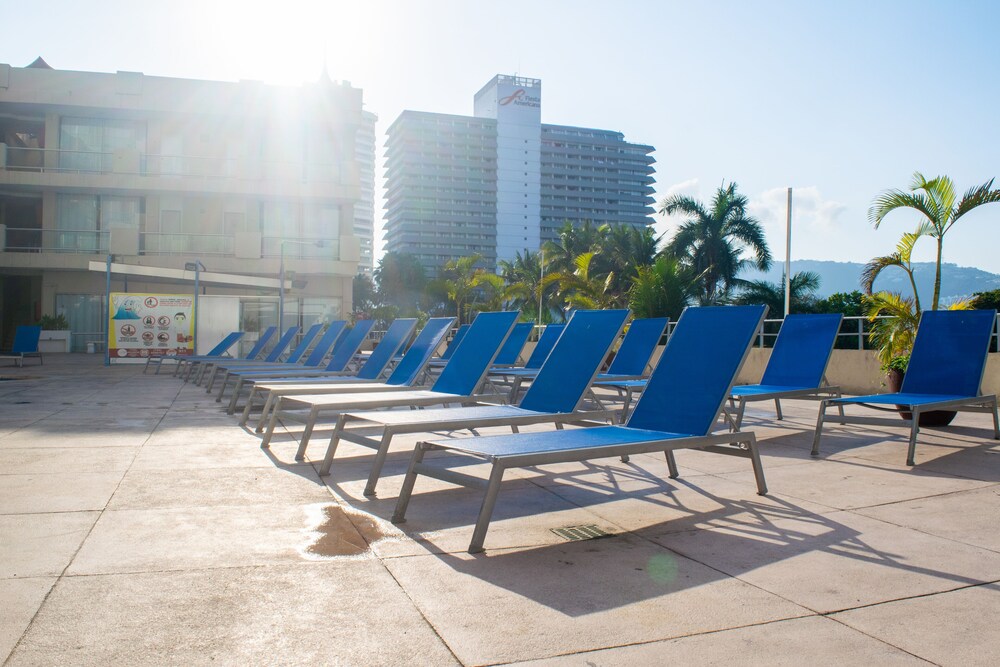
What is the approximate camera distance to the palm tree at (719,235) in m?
35.6

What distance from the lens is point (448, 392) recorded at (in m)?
6.53

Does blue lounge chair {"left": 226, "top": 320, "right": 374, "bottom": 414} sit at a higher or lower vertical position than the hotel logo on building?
lower

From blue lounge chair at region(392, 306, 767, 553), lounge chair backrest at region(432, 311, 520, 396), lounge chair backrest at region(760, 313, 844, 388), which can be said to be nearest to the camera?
blue lounge chair at region(392, 306, 767, 553)

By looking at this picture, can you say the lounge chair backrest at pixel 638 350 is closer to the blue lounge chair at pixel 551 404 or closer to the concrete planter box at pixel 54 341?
the blue lounge chair at pixel 551 404

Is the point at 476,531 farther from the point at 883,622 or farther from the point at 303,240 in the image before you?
the point at 303,240

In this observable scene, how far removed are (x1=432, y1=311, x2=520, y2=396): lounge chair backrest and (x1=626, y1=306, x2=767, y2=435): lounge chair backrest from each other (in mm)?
1788

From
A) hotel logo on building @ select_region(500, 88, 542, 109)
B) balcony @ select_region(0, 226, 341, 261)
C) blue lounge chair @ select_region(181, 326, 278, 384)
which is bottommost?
blue lounge chair @ select_region(181, 326, 278, 384)

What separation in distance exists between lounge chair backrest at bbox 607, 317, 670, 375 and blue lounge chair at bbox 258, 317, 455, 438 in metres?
2.47

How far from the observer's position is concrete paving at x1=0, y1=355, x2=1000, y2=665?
2.34m

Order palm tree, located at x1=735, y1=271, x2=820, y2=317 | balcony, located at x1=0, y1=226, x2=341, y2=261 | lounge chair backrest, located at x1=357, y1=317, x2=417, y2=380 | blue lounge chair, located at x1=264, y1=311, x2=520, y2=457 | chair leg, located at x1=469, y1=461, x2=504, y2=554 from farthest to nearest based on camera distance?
palm tree, located at x1=735, y1=271, x2=820, y2=317
balcony, located at x1=0, y1=226, x2=341, y2=261
lounge chair backrest, located at x1=357, y1=317, x2=417, y2=380
blue lounge chair, located at x1=264, y1=311, x2=520, y2=457
chair leg, located at x1=469, y1=461, x2=504, y2=554

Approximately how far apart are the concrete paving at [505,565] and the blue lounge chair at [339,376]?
1.48 metres

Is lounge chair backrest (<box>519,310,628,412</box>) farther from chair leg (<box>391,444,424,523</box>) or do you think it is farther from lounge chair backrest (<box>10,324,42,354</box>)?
lounge chair backrest (<box>10,324,42,354</box>)

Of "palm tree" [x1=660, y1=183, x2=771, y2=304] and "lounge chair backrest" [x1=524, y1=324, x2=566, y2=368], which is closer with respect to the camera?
"lounge chair backrest" [x1=524, y1=324, x2=566, y2=368]

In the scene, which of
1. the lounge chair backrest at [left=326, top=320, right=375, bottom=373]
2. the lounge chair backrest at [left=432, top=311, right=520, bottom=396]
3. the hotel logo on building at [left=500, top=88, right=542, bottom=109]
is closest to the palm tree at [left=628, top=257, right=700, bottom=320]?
the lounge chair backrest at [left=326, top=320, right=375, bottom=373]
